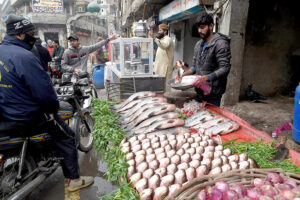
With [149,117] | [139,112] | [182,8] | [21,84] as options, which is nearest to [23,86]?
[21,84]

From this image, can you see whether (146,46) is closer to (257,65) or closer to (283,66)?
(257,65)

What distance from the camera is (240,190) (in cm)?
→ 138

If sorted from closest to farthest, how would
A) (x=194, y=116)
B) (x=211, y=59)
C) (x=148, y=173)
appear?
(x=148, y=173), (x=194, y=116), (x=211, y=59)

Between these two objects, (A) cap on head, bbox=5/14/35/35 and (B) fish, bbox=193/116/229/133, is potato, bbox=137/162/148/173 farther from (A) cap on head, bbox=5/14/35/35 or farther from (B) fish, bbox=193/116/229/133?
(A) cap on head, bbox=5/14/35/35

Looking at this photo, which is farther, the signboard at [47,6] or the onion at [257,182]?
the signboard at [47,6]

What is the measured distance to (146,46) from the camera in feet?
15.9

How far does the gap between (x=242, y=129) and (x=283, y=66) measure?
595cm

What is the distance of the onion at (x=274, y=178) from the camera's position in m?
1.44

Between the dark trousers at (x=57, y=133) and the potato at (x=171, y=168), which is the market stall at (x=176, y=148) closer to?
the potato at (x=171, y=168)

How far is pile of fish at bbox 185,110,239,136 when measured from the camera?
8.11 feet

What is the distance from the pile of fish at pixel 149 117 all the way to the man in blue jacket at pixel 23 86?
100cm

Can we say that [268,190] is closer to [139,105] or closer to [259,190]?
[259,190]

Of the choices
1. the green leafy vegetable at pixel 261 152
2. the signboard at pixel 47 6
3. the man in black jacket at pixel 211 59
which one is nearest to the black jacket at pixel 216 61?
the man in black jacket at pixel 211 59

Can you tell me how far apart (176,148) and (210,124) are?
0.67 m
